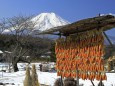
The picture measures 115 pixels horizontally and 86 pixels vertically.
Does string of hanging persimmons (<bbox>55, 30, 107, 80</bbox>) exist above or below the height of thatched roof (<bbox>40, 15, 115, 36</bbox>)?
below

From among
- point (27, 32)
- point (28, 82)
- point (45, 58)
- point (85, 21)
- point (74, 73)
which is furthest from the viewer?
point (45, 58)

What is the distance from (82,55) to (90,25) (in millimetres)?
1100

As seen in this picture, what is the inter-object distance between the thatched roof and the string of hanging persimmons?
0.23 meters

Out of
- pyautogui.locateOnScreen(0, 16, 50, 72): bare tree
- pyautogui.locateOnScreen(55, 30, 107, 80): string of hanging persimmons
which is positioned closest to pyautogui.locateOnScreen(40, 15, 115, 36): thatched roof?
pyautogui.locateOnScreen(55, 30, 107, 80): string of hanging persimmons

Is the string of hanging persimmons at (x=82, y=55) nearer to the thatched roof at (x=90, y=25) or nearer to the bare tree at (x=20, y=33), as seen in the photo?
the thatched roof at (x=90, y=25)

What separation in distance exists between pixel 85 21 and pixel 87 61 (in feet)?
5.56

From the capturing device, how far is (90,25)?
11852 mm

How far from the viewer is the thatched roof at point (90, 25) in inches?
405

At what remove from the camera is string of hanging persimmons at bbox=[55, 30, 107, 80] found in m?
11.2

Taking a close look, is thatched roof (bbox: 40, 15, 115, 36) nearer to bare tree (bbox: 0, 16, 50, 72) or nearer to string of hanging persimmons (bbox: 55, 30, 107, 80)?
string of hanging persimmons (bbox: 55, 30, 107, 80)

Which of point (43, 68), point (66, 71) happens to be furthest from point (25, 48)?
point (66, 71)

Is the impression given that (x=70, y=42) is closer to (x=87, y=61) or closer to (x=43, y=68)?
(x=87, y=61)

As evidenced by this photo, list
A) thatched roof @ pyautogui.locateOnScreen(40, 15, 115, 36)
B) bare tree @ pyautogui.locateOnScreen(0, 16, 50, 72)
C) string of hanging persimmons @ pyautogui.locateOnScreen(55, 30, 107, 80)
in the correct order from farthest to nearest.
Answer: bare tree @ pyautogui.locateOnScreen(0, 16, 50, 72) < string of hanging persimmons @ pyautogui.locateOnScreen(55, 30, 107, 80) < thatched roof @ pyautogui.locateOnScreen(40, 15, 115, 36)

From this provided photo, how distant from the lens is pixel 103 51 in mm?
11062
